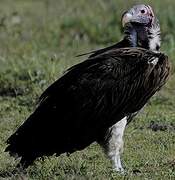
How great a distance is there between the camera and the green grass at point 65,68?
7.00 meters

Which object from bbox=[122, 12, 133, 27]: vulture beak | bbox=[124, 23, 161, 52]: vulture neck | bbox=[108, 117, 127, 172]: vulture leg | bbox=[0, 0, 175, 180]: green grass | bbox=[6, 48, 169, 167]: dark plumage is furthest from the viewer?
bbox=[122, 12, 133, 27]: vulture beak

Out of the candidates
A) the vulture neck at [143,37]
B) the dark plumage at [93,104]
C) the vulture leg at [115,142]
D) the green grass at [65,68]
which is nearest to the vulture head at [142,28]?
the vulture neck at [143,37]

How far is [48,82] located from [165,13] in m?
4.02

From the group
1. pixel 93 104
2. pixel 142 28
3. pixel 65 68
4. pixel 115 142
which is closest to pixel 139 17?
pixel 142 28

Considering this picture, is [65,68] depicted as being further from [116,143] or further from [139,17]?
[116,143]

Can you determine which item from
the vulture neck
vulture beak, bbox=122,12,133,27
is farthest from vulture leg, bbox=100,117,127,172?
vulture beak, bbox=122,12,133,27

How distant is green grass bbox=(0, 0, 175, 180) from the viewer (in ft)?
23.0

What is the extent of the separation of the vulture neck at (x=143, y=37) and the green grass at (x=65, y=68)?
999mm

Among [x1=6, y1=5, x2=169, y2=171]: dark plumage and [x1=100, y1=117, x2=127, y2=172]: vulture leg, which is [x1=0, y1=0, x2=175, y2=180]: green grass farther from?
[x1=6, y1=5, x2=169, y2=171]: dark plumage

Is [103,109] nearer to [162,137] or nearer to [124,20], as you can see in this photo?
[124,20]

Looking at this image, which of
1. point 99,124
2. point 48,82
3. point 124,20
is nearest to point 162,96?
point 48,82

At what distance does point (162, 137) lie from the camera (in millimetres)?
8242

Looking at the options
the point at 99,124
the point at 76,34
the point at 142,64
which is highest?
the point at 142,64

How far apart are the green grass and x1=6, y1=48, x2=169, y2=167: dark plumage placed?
9.4 inches
